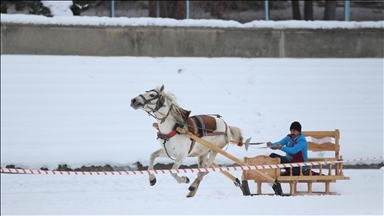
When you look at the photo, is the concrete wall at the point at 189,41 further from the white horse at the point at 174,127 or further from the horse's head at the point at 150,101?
the horse's head at the point at 150,101

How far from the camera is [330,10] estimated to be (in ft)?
65.8

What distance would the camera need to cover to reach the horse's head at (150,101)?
34.2 feet

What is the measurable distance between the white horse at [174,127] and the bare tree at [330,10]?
359 inches

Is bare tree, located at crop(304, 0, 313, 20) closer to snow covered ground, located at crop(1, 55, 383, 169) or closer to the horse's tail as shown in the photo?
snow covered ground, located at crop(1, 55, 383, 169)

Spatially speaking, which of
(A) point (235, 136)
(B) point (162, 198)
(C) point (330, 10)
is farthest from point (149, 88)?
(C) point (330, 10)

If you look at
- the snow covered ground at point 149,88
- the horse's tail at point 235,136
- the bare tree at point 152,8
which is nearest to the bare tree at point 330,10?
the snow covered ground at point 149,88

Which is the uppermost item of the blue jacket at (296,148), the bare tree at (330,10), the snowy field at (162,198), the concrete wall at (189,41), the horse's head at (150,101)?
the bare tree at (330,10)

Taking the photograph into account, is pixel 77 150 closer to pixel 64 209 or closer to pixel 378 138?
pixel 64 209

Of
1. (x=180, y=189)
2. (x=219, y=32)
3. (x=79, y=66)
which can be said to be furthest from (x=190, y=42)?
(x=180, y=189)

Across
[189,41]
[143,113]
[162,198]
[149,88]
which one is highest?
[189,41]

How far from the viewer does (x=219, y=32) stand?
1764cm

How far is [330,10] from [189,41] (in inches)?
181

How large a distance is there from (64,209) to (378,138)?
7916mm

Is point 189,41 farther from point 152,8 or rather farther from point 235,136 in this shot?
point 235,136
